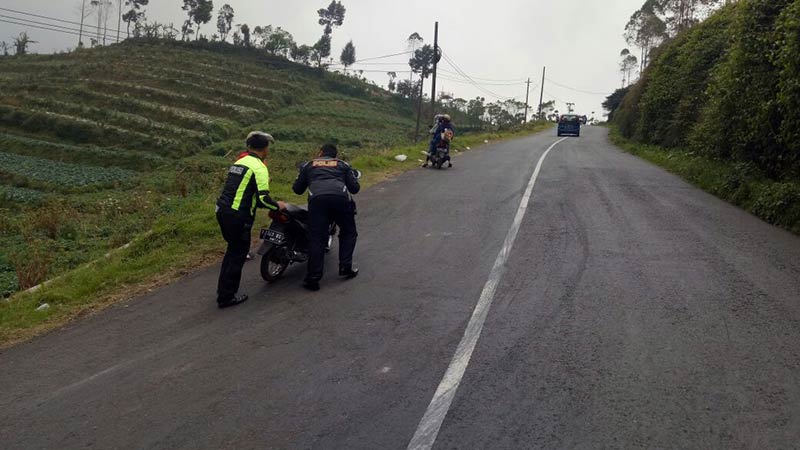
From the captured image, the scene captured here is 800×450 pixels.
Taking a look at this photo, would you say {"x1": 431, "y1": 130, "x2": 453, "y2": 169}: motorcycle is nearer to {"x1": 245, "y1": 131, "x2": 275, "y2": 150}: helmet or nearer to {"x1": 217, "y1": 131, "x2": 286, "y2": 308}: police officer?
{"x1": 245, "y1": 131, "x2": 275, "y2": 150}: helmet

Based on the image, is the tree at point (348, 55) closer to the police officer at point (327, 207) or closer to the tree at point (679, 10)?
the tree at point (679, 10)

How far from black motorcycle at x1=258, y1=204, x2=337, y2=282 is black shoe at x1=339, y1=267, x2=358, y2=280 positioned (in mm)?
669

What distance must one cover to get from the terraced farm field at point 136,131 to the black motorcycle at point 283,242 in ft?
10.0

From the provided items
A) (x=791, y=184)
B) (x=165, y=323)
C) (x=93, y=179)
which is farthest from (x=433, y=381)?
(x=93, y=179)

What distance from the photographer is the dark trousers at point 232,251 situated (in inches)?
251

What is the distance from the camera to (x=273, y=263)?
720 centimetres

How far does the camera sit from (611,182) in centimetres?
1408

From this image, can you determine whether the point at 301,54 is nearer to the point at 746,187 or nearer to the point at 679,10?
the point at 679,10

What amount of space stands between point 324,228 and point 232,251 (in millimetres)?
1081

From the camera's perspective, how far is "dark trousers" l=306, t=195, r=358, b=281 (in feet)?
22.0

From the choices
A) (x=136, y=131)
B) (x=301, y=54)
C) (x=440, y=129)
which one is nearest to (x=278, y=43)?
(x=301, y=54)

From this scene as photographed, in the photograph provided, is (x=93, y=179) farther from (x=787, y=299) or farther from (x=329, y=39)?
(x=329, y=39)

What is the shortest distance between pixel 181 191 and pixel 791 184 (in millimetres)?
16760

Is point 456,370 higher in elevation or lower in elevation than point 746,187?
lower
